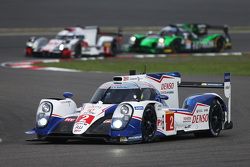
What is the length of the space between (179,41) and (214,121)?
1020 inches

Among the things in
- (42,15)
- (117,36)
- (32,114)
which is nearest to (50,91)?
(32,114)

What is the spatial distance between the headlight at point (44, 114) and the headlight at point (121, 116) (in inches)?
47.1

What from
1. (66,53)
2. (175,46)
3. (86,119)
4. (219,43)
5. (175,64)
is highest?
(219,43)

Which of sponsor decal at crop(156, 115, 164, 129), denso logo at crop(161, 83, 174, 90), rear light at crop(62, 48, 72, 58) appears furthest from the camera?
rear light at crop(62, 48, 72, 58)

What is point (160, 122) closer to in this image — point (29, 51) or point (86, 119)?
point (86, 119)

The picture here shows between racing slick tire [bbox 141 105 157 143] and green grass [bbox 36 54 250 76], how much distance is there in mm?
15191

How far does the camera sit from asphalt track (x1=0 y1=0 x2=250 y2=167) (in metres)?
10.9

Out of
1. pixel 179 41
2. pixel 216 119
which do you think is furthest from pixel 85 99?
pixel 179 41

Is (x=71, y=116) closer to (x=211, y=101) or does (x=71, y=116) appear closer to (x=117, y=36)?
(x=211, y=101)

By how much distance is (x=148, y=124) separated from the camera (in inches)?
525

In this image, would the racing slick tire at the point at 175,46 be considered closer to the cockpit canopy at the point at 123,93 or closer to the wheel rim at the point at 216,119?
the wheel rim at the point at 216,119

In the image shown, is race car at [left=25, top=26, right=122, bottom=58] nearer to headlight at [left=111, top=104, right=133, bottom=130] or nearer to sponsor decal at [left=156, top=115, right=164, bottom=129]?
sponsor decal at [left=156, top=115, right=164, bottom=129]

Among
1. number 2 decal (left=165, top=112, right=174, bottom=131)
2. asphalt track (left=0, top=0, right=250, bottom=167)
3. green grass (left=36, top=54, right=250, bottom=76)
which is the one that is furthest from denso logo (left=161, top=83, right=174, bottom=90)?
green grass (left=36, top=54, right=250, bottom=76)

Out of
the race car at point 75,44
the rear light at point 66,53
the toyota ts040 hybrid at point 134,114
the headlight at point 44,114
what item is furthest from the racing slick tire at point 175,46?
the headlight at point 44,114
